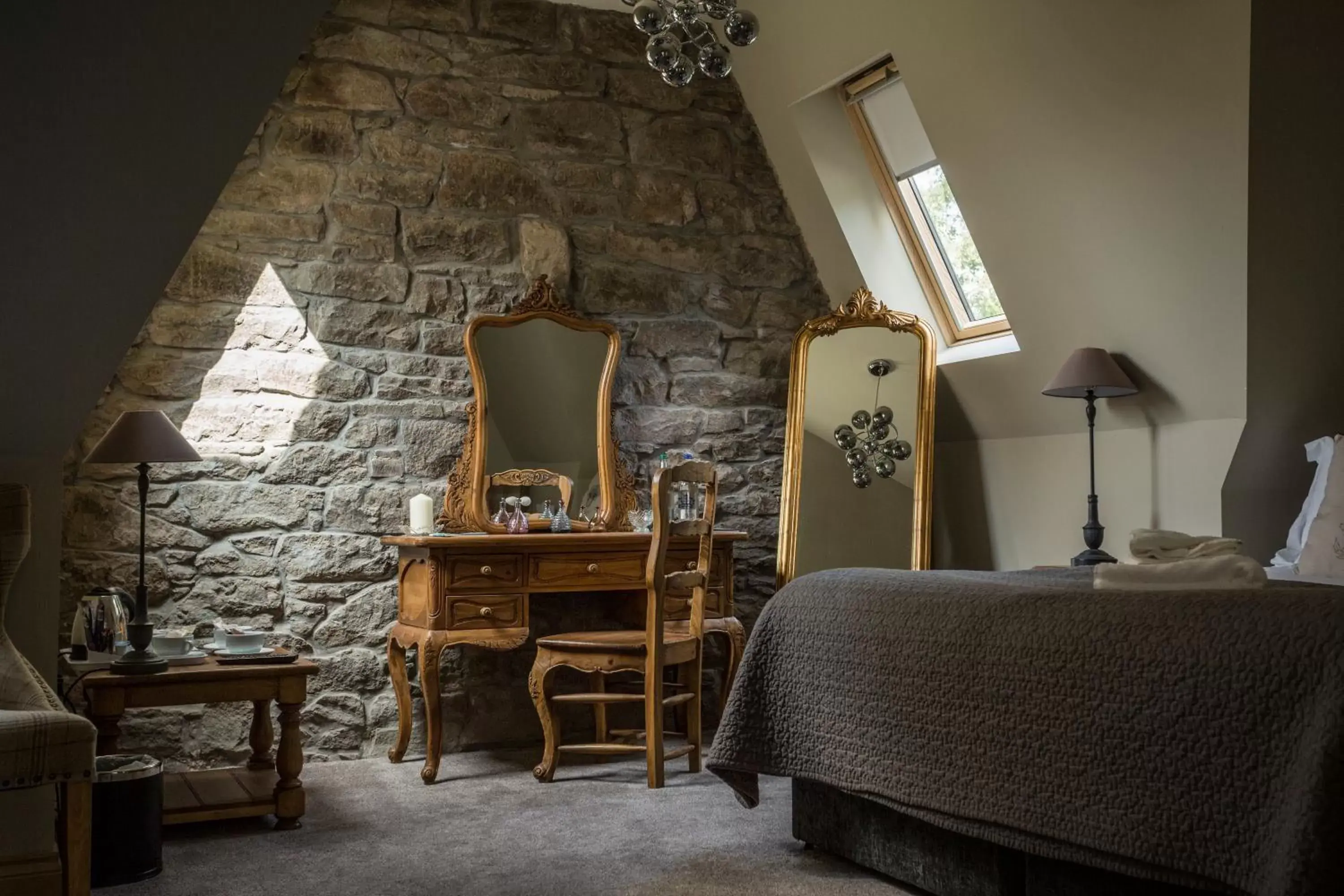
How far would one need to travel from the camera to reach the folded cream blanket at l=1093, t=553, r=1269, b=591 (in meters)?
2.35

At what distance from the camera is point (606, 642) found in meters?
3.92

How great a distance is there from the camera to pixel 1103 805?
2.17 m

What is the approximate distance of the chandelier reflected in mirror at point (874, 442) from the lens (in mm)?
4949

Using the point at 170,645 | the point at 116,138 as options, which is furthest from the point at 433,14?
the point at 116,138

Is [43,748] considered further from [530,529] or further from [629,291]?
[629,291]

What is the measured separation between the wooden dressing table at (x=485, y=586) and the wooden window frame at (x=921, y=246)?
142cm

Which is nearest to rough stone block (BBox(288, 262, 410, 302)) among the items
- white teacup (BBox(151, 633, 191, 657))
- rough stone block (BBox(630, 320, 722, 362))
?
rough stone block (BBox(630, 320, 722, 362))

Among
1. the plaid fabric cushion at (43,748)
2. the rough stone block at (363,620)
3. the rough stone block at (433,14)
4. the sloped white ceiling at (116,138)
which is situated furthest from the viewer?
the rough stone block at (433,14)

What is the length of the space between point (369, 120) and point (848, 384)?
2178 millimetres

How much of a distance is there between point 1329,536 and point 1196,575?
4.71 feet

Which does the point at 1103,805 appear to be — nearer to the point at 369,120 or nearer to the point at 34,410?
the point at 34,410

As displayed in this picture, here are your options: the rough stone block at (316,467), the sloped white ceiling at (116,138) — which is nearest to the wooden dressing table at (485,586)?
the rough stone block at (316,467)

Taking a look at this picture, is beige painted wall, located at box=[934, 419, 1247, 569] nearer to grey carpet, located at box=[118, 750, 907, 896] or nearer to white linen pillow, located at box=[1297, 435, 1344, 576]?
white linen pillow, located at box=[1297, 435, 1344, 576]

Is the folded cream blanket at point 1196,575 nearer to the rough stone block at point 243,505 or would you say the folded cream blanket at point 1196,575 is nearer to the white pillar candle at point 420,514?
the white pillar candle at point 420,514
